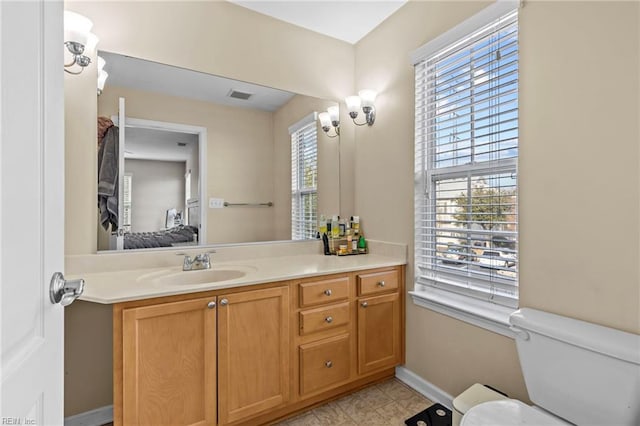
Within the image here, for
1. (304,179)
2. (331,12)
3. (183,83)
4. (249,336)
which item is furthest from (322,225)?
(331,12)

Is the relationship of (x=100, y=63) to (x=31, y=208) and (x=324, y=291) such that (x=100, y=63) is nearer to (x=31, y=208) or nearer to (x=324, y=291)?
(x=31, y=208)

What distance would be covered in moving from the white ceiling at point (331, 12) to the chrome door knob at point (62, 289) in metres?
2.09

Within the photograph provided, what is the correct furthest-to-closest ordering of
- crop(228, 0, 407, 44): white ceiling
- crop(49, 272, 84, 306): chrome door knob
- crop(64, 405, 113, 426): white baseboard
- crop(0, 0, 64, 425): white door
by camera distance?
crop(228, 0, 407, 44): white ceiling < crop(64, 405, 113, 426): white baseboard < crop(49, 272, 84, 306): chrome door knob < crop(0, 0, 64, 425): white door

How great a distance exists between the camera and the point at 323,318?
1788mm

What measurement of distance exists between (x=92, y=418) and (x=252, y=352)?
1.01 metres

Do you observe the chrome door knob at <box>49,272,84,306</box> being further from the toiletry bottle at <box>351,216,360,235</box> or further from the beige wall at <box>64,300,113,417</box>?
the toiletry bottle at <box>351,216,360,235</box>

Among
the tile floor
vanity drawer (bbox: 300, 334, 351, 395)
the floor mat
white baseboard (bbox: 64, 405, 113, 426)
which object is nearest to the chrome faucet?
vanity drawer (bbox: 300, 334, 351, 395)

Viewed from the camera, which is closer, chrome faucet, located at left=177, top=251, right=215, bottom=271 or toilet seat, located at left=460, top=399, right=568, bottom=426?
toilet seat, located at left=460, top=399, right=568, bottom=426

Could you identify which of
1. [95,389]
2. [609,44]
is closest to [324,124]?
[609,44]

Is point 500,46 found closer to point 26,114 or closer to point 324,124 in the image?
point 324,124

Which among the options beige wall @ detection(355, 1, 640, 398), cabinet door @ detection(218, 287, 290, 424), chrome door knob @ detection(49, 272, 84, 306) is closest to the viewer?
chrome door knob @ detection(49, 272, 84, 306)

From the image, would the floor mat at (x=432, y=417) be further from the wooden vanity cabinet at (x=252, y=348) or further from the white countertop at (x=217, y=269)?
the white countertop at (x=217, y=269)

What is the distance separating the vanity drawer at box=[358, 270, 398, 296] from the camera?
1.93 meters

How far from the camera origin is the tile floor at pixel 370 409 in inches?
67.7
